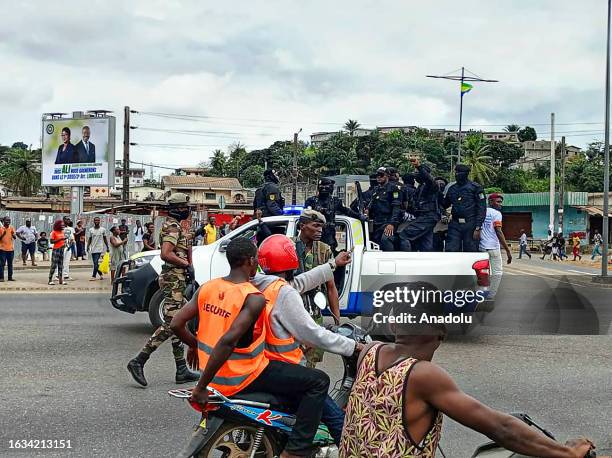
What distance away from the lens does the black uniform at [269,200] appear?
1128 centimetres

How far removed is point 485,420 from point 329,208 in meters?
7.27

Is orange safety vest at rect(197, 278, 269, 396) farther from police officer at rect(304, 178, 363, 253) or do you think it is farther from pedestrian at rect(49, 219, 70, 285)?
pedestrian at rect(49, 219, 70, 285)

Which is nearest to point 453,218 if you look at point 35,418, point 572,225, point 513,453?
point 35,418

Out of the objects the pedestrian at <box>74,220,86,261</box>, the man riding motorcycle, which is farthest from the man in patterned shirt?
the pedestrian at <box>74,220,86,261</box>

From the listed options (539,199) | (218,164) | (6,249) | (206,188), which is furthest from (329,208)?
(218,164)

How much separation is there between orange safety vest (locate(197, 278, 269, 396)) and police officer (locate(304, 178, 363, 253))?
568 cm

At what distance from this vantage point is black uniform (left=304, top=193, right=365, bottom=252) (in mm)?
9898

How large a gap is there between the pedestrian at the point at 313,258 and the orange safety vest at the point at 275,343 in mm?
1097

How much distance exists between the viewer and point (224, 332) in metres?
4.09

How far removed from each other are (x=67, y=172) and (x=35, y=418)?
98.9 ft

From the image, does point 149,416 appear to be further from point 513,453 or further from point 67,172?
point 67,172

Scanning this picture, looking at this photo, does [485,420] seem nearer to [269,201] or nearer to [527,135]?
[269,201]

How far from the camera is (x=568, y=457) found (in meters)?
2.83

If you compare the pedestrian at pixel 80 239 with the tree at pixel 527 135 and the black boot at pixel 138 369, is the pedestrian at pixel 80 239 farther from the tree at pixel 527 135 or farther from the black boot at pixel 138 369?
the tree at pixel 527 135
